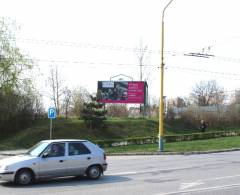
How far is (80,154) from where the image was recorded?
49.1ft

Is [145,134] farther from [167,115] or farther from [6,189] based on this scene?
[6,189]

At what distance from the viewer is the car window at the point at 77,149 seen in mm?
14820

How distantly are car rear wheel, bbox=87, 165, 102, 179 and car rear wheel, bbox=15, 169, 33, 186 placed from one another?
7.19 feet

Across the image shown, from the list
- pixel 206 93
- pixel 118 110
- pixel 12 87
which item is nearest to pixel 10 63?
pixel 12 87

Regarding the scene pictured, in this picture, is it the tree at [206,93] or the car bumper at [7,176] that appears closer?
the car bumper at [7,176]

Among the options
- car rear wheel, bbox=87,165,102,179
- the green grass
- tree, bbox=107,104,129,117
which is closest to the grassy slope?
tree, bbox=107,104,129,117

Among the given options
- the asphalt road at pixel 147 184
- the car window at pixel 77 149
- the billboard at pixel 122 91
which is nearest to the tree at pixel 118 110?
the billboard at pixel 122 91

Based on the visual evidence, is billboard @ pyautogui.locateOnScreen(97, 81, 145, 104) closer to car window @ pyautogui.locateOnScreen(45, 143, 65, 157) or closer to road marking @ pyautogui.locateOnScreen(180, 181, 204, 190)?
car window @ pyautogui.locateOnScreen(45, 143, 65, 157)

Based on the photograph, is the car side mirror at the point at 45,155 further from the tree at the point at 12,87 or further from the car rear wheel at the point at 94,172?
the tree at the point at 12,87

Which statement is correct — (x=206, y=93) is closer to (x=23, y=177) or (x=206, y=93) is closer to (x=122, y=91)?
(x=122, y=91)

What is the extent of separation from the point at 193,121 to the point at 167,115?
12.9ft

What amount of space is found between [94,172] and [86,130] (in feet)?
116

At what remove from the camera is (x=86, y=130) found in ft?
166

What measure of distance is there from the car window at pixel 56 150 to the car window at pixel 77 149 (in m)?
0.27
